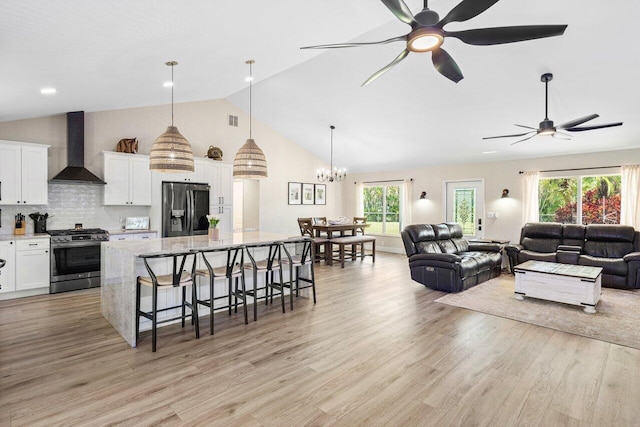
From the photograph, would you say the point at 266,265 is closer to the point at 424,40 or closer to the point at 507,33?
the point at 424,40

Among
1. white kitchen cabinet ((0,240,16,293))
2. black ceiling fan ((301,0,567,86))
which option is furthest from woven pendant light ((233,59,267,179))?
white kitchen cabinet ((0,240,16,293))

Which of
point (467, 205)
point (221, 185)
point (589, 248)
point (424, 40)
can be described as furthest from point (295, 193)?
point (424, 40)

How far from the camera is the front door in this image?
8266mm

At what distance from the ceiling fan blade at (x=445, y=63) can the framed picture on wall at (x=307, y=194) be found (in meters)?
6.96

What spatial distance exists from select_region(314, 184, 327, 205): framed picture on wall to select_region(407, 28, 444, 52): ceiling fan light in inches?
298

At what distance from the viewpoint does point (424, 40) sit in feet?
8.18

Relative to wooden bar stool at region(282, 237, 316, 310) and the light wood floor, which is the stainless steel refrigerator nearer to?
the light wood floor

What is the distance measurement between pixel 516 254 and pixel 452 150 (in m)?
2.64

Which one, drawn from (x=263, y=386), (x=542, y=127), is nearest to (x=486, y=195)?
(x=542, y=127)

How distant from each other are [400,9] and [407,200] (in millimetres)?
7624

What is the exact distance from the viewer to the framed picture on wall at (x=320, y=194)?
401 inches

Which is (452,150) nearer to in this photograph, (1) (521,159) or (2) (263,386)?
(1) (521,159)

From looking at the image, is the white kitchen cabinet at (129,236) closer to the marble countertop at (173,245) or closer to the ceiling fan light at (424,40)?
the marble countertop at (173,245)

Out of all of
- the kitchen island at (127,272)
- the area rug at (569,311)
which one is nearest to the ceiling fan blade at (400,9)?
the kitchen island at (127,272)
